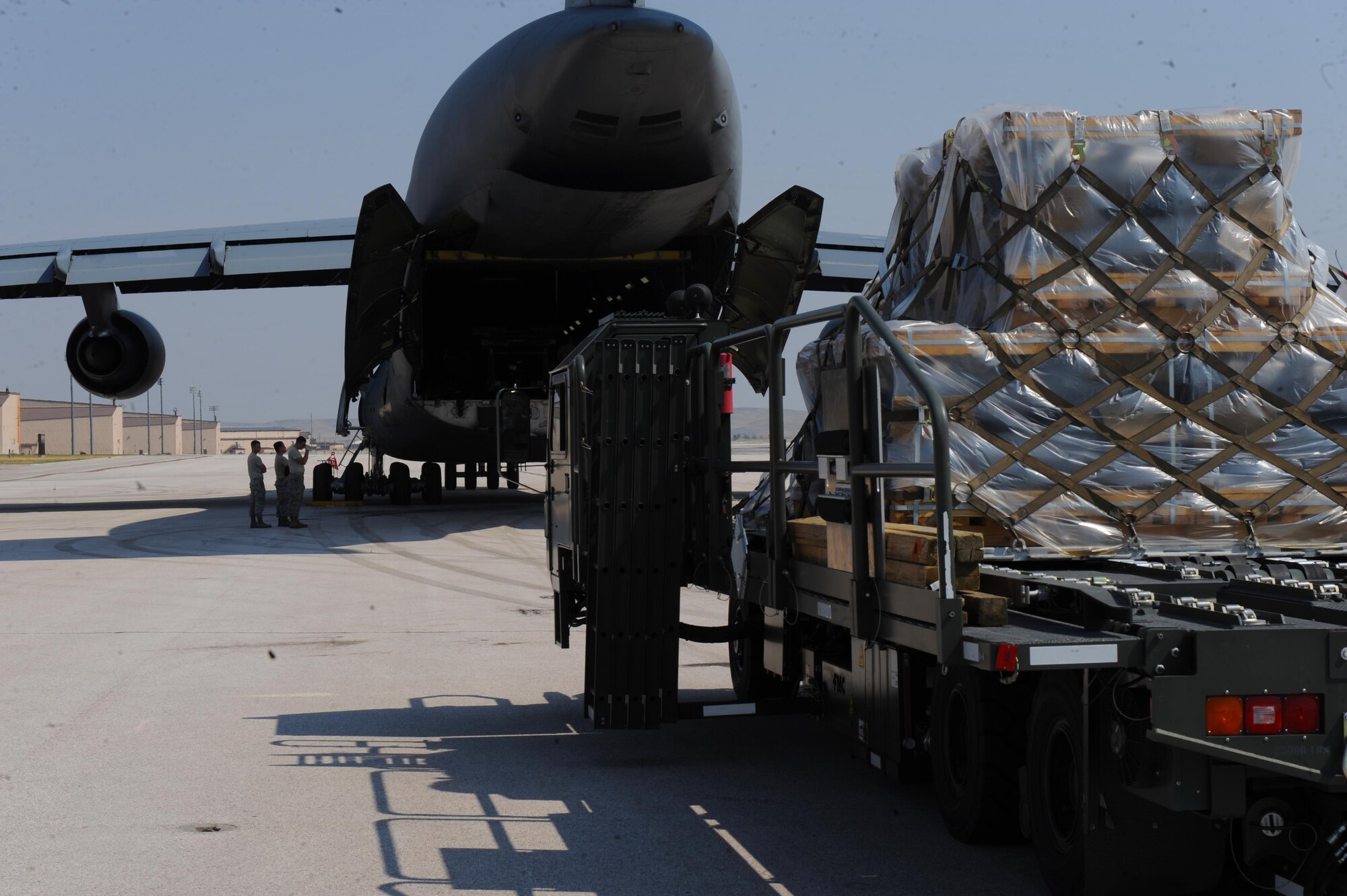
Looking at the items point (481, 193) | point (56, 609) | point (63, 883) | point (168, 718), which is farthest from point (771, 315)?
point (63, 883)

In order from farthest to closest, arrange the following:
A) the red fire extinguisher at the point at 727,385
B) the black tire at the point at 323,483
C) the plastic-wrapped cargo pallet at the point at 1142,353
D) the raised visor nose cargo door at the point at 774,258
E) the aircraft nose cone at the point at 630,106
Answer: the black tire at the point at 323,483 → the raised visor nose cargo door at the point at 774,258 → the aircraft nose cone at the point at 630,106 → the red fire extinguisher at the point at 727,385 → the plastic-wrapped cargo pallet at the point at 1142,353

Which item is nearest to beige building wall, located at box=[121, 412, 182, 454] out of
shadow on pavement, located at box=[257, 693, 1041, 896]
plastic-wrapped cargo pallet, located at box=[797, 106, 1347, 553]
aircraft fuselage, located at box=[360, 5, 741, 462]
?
aircraft fuselage, located at box=[360, 5, 741, 462]

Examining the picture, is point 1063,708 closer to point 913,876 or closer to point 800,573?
point 913,876

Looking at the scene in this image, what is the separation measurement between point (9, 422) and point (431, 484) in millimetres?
105400

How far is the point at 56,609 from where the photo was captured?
13.2m

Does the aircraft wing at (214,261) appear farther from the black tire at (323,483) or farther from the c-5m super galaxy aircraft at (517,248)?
the black tire at (323,483)

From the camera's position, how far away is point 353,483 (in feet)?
98.4

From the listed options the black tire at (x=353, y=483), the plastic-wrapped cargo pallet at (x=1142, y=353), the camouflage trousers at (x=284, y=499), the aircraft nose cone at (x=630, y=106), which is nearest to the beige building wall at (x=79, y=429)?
the black tire at (x=353, y=483)

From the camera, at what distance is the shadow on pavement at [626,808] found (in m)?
5.10

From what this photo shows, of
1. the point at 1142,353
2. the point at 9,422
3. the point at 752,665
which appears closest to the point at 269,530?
the point at 752,665

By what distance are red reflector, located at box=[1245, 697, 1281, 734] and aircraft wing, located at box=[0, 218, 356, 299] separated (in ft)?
74.3

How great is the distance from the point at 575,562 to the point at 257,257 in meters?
20.2

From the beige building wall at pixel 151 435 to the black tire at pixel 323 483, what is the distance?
150 meters

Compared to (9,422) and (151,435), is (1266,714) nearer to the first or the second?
(9,422)
